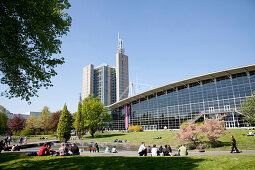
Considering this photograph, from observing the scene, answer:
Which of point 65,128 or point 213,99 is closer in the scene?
point 65,128

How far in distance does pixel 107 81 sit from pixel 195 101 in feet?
269

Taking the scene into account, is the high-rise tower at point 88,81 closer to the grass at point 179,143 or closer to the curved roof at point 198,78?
the curved roof at point 198,78

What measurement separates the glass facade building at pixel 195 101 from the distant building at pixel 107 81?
5136 cm

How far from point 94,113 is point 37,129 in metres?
29.0

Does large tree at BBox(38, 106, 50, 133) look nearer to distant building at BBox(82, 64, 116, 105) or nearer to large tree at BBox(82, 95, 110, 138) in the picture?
large tree at BBox(82, 95, 110, 138)

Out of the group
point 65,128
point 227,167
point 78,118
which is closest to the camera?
point 227,167

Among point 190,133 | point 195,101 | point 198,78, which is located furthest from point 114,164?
point 198,78

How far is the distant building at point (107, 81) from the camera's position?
385ft

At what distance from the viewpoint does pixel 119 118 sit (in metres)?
71.1

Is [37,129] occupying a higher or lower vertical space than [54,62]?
lower

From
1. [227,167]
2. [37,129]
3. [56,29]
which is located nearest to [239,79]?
[227,167]

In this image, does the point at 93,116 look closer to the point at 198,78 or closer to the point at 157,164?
the point at 198,78

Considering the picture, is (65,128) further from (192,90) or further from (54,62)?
(192,90)

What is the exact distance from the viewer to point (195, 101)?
47.5 metres
